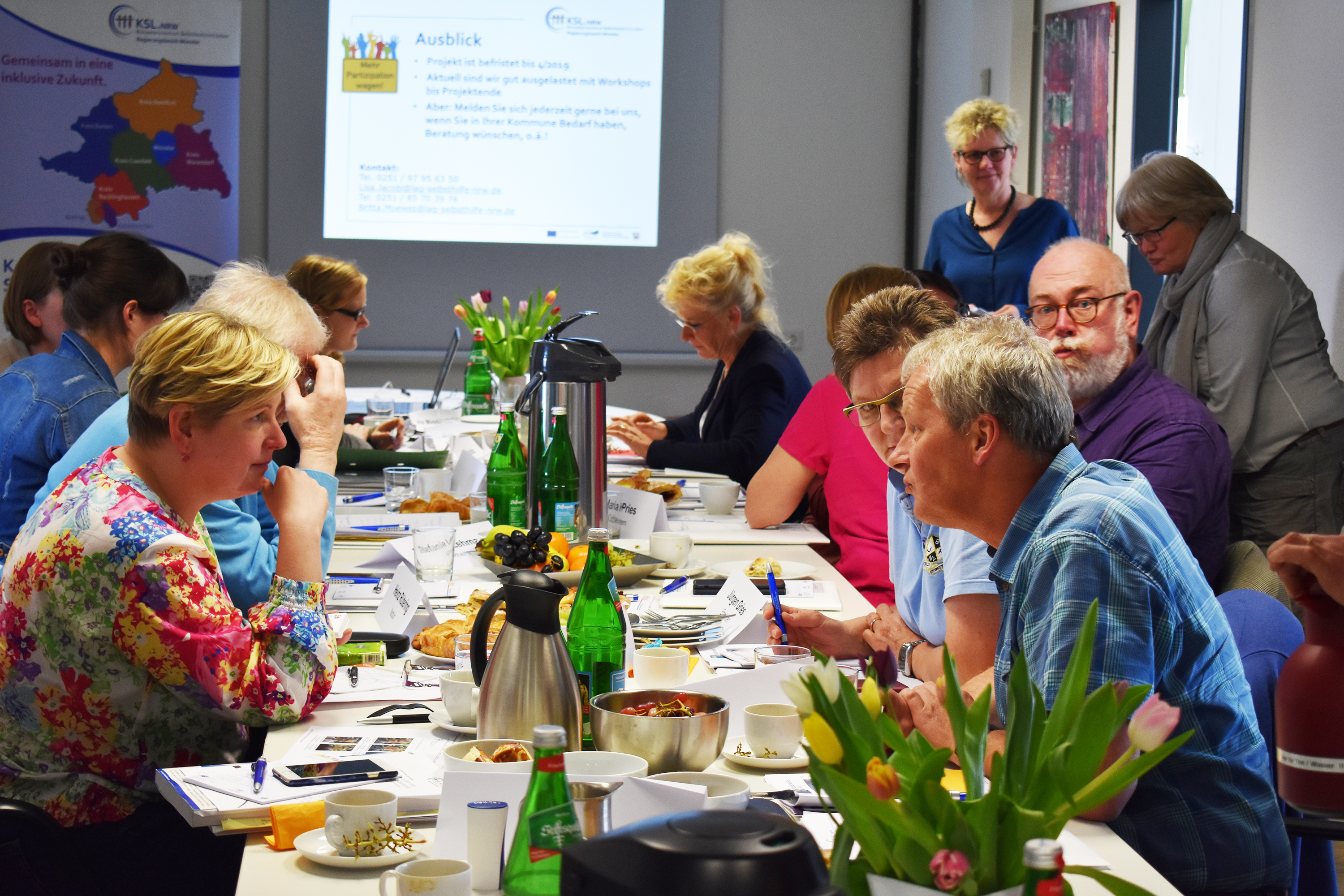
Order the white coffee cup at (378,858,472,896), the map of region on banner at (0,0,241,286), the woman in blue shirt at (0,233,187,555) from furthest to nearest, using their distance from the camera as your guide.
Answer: the map of region on banner at (0,0,241,286) < the woman in blue shirt at (0,233,187,555) < the white coffee cup at (378,858,472,896)

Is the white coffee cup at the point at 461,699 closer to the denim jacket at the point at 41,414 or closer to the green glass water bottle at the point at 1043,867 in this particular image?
the green glass water bottle at the point at 1043,867

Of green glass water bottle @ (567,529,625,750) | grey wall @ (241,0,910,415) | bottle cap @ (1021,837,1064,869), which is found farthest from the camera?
grey wall @ (241,0,910,415)

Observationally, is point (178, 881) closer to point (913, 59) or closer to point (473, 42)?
point (473, 42)

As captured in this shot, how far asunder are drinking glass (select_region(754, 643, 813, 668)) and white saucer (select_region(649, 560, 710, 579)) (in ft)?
2.51

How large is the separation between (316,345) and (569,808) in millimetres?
1603

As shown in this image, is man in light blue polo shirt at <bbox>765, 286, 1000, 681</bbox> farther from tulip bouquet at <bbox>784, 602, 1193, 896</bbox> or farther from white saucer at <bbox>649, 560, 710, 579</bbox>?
tulip bouquet at <bbox>784, 602, 1193, 896</bbox>

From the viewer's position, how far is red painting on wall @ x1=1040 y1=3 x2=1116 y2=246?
193 inches

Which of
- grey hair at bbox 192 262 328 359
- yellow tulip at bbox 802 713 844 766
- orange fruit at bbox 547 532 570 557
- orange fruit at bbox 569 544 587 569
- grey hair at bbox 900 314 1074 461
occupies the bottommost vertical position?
orange fruit at bbox 569 544 587 569

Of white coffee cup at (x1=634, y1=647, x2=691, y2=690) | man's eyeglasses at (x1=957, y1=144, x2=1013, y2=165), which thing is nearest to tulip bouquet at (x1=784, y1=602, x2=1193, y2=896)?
white coffee cup at (x1=634, y1=647, x2=691, y2=690)

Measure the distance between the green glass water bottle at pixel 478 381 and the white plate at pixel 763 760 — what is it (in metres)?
3.86

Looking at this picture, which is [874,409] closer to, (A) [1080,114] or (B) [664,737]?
(B) [664,737]

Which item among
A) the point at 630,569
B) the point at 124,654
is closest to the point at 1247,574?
the point at 630,569

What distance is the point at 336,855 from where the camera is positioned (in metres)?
1.04

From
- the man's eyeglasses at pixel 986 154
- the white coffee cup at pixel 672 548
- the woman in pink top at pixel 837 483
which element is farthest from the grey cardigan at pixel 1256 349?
the white coffee cup at pixel 672 548
